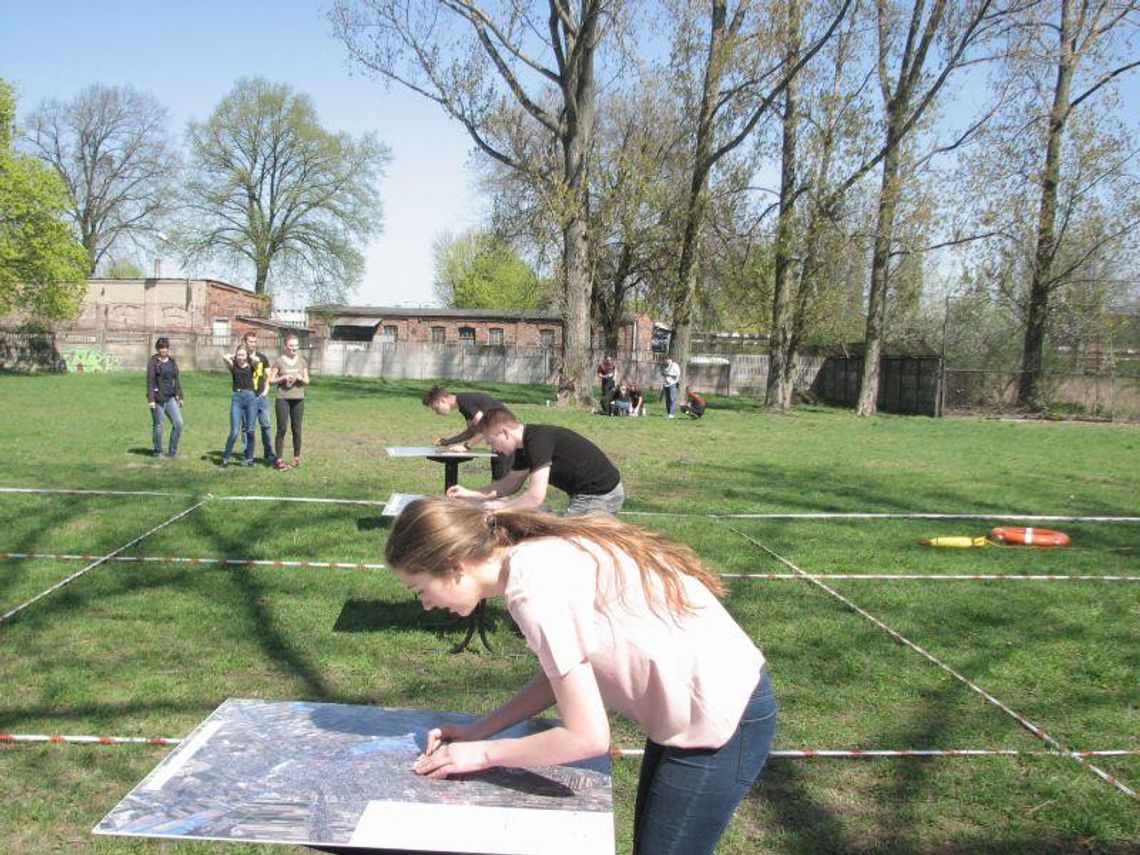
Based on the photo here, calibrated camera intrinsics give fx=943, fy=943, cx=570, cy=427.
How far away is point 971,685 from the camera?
538cm

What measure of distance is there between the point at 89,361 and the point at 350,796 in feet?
154

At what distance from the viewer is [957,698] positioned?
17.1 feet

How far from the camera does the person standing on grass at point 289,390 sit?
517 inches

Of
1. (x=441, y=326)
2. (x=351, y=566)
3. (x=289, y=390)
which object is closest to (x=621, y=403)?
(x=289, y=390)

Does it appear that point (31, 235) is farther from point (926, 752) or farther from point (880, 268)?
point (926, 752)

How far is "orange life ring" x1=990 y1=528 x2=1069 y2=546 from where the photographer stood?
9242 mm

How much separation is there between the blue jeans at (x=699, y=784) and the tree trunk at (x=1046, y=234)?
31636mm

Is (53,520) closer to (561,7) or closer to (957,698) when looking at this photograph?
(957,698)

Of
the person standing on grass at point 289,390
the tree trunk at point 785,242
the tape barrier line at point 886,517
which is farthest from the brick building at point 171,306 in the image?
the tape barrier line at point 886,517

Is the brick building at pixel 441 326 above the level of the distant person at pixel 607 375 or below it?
above

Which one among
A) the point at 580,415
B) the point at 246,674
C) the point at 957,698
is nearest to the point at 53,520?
the point at 246,674

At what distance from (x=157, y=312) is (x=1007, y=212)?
44357mm

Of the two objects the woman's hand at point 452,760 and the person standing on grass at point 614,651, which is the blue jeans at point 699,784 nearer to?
the person standing on grass at point 614,651

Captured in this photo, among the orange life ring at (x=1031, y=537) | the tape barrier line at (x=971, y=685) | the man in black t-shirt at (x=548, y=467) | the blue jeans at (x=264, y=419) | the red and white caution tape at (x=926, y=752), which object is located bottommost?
the red and white caution tape at (x=926, y=752)
